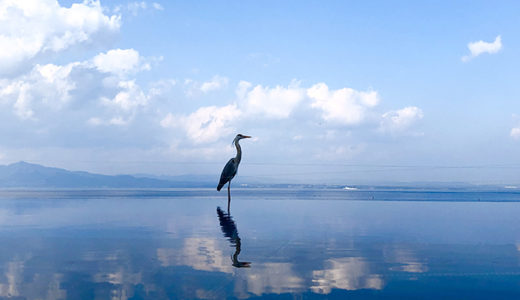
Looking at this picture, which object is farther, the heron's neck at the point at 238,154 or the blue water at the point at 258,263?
the heron's neck at the point at 238,154

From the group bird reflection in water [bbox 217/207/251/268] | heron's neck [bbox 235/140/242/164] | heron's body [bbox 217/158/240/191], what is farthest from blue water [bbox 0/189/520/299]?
heron's body [bbox 217/158/240/191]

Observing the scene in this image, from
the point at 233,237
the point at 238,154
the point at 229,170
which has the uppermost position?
the point at 238,154

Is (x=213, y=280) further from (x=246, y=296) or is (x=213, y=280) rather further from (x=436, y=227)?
(x=436, y=227)

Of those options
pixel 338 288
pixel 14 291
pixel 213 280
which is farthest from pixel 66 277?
pixel 338 288

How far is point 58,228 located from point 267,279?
12.5m

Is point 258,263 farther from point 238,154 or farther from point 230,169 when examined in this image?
point 230,169

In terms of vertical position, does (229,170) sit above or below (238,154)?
below

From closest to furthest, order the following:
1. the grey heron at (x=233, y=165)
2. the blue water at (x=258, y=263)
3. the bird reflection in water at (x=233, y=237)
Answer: the blue water at (x=258, y=263)
the bird reflection in water at (x=233, y=237)
the grey heron at (x=233, y=165)

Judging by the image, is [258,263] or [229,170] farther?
[229,170]

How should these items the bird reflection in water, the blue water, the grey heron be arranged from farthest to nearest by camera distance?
the grey heron
the bird reflection in water
the blue water

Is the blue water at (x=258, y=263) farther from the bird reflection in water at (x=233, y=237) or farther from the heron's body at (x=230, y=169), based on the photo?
the heron's body at (x=230, y=169)

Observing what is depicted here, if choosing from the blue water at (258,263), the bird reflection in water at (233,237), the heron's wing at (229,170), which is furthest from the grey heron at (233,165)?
the blue water at (258,263)

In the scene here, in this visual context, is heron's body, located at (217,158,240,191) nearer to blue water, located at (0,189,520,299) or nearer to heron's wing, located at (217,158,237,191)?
heron's wing, located at (217,158,237,191)

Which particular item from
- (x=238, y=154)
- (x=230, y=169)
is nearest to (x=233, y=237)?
(x=238, y=154)
